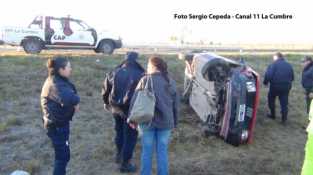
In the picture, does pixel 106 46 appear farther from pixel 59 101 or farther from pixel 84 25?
pixel 59 101

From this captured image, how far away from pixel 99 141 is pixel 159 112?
262 centimetres

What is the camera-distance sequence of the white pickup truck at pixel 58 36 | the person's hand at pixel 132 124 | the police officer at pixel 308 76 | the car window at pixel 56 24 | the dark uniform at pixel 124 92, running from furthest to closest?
the car window at pixel 56 24
the white pickup truck at pixel 58 36
the police officer at pixel 308 76
the dark uniform at pixel 124 92
the person's hand at pixel 132 124

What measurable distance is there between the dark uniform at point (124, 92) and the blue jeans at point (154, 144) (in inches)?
22.1

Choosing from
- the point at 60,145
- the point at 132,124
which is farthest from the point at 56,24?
the point at 60,145

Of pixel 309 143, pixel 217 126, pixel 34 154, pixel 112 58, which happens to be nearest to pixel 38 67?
pixel 112 58

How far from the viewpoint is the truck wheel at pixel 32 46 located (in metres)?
Result: 17.5

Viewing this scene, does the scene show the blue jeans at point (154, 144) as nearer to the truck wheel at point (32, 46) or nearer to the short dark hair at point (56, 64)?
the short dark hair at point (56, 64)

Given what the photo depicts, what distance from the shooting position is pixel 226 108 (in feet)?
29.3

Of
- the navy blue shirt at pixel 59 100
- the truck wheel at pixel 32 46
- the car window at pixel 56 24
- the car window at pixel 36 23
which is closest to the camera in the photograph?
the navy blue shirt at pixel 59 100

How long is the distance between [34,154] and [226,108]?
3358 millimetres

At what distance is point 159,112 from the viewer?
6637 mm

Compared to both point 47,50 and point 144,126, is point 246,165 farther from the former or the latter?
point 47,50

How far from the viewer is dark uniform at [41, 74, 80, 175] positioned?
621 centimetres

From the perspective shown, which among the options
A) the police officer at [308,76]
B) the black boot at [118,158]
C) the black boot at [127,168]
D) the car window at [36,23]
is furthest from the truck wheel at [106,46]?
the black boot at [127,168]
